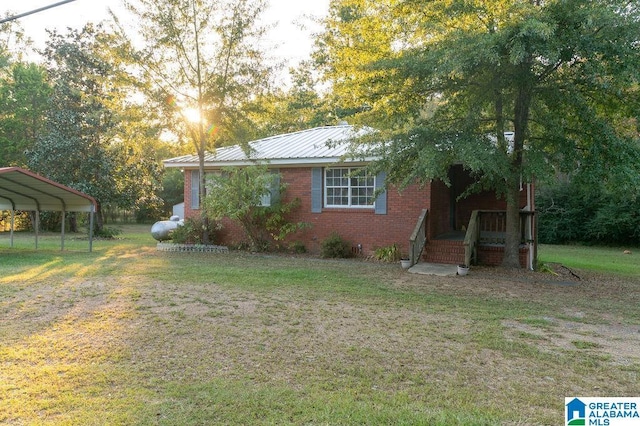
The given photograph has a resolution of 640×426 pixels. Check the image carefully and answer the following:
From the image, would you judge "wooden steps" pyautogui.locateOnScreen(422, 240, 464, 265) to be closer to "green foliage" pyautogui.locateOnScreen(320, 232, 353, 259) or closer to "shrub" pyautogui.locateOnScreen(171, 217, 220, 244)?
"green foliage" pyautogui.locateOnScreen(320, 232, 353, 259)

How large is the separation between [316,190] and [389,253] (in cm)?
314

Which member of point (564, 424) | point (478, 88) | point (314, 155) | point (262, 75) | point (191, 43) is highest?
point (191, 43)

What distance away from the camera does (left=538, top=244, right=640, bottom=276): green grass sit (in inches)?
557

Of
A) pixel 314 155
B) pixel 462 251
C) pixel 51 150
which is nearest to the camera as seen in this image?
pixel 462 251

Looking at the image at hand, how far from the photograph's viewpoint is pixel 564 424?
3.50 m

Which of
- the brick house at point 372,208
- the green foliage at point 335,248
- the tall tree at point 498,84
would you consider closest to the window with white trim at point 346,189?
the brick house at point 372,208

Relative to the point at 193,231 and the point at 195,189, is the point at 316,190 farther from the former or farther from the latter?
the point at 195,189

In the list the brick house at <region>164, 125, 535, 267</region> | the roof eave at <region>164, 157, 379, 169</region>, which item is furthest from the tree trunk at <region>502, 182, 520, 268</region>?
the roof eave at <region>164, 157, 379, 169</region>

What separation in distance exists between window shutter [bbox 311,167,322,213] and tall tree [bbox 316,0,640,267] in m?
3.32

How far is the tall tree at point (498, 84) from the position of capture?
27.5 feet

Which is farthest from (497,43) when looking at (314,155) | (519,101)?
(314,155)

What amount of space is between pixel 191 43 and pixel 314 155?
18.3 ft

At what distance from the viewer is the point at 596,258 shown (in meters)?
17.5

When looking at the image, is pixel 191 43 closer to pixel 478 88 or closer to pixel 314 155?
pixel 314 155
